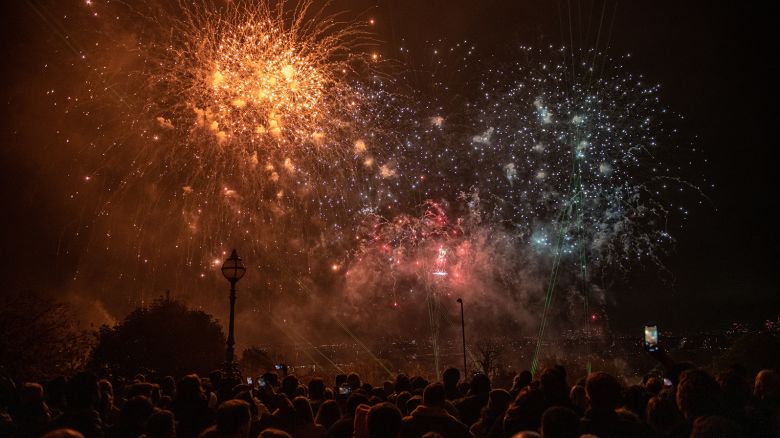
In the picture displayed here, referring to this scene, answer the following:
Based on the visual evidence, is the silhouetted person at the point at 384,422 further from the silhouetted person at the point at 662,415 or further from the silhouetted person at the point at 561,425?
the silhouetted person at the point at 662,415

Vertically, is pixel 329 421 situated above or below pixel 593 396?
below

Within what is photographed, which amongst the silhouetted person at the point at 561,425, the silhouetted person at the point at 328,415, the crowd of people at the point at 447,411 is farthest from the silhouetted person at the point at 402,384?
the silhouetted person at the point at 561,425

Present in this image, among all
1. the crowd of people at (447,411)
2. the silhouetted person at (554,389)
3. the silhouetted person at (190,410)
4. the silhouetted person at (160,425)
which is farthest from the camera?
the silhouetted person at (190,410)

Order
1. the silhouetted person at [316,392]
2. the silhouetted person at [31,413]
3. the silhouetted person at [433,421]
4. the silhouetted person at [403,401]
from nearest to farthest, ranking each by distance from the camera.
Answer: the silhouetted person at [433,421] < the silhouetted person at [31,413] < the silhouetted person at [403,401] < the silhouetted person at [316,392]

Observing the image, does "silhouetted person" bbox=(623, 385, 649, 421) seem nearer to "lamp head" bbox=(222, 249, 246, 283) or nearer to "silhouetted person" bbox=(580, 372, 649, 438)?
"silhouetted person" bbox=(580, 372, 649, 438)

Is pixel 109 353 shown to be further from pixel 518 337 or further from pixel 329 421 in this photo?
pixel 518 337

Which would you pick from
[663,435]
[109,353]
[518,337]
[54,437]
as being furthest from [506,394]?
[518,337]

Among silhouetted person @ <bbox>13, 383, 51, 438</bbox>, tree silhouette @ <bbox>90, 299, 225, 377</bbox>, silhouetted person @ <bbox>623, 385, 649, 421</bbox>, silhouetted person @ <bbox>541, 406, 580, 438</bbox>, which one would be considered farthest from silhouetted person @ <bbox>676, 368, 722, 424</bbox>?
tree silhouette @ <bbox>90, 299, 225, 377</bbox>
